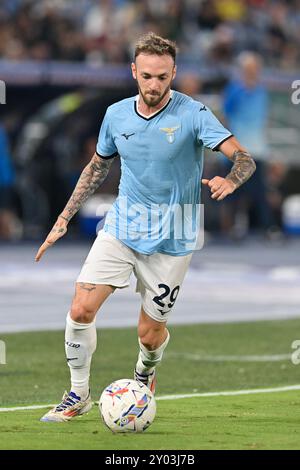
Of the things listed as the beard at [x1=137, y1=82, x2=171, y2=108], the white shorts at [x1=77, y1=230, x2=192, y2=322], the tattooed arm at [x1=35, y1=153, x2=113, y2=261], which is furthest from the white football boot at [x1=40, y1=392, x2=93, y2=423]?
the beard at [x1=137, y1=82, x2=171, y2=108]

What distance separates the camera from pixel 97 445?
26.4 feet

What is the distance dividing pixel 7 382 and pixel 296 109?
17747 mm

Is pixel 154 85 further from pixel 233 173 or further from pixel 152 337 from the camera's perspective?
pixel 152 337

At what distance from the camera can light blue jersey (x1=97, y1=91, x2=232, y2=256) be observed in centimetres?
912

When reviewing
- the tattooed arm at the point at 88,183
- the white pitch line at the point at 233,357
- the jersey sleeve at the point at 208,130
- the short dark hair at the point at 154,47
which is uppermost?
the short dark hair at the point at 154,47

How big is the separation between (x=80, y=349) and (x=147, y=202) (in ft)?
3.52

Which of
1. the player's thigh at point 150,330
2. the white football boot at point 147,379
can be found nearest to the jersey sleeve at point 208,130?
the player's thigh at point 150,330

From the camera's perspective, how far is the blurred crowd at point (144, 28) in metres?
24.6

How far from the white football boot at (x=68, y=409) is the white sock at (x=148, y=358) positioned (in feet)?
2.25

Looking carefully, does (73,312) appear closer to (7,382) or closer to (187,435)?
(187,435)

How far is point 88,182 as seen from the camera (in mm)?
9672

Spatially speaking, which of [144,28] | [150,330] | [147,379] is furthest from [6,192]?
[150,330]

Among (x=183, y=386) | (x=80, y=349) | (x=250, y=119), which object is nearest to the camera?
(x=80, y=349)

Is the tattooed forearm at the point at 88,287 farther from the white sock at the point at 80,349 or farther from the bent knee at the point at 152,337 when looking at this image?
the bent knee at the point at 152,337
